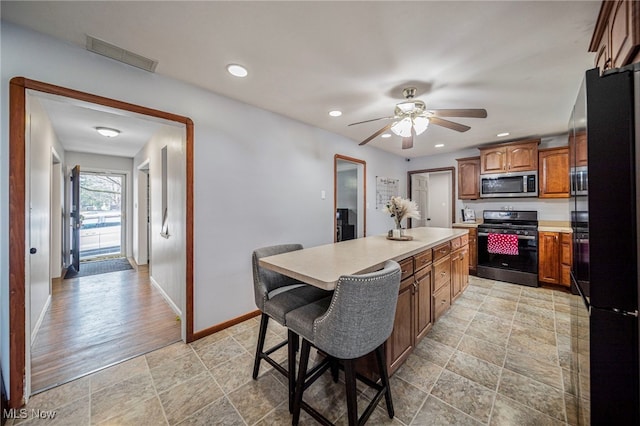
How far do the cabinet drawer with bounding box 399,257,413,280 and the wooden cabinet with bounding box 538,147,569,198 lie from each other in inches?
143

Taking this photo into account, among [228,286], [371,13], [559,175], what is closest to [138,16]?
[371,13]

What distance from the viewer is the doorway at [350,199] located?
4241 millimetres

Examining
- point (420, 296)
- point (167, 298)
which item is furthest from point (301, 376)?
point (167, 298)

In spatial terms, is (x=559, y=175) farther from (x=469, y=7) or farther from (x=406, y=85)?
(x=469, y=7)

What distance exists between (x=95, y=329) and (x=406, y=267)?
318 cm

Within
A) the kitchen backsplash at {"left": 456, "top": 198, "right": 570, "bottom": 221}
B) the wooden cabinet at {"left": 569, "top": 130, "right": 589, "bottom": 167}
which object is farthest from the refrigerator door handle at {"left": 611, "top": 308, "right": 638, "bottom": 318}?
the kitchen backsplash at {"left": 456, "top": 198, "right": 570, "bottom": 221}

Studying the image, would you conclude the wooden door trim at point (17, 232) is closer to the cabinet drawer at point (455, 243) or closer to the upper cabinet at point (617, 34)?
the upper cabinet at point (617, 34)

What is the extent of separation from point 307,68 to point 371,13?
723mm

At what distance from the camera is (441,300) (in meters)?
2.63

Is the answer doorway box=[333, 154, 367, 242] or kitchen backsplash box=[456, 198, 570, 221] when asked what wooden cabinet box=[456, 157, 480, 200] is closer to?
kitchen backsplash box=[456, 198, 570, 221]

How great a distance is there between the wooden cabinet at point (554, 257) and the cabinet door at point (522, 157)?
3.67 ft

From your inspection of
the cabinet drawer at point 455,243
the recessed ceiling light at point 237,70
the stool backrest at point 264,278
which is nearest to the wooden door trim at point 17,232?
the recessed ceiling light at point 237,70

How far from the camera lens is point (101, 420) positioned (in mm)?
1509

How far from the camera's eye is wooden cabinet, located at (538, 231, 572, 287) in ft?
11.7
